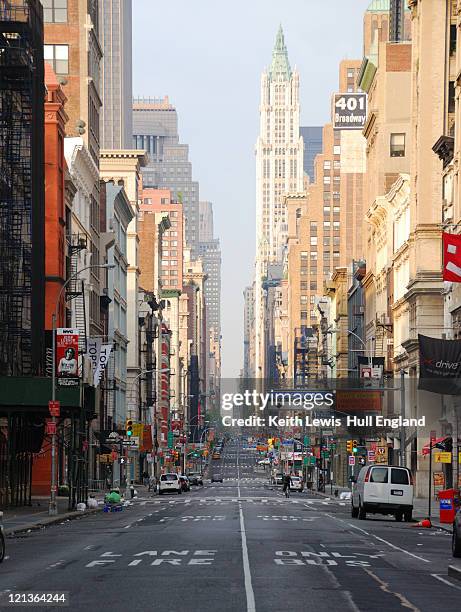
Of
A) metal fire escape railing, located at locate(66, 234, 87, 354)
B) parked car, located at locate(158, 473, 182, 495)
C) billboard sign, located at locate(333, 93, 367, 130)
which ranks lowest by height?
parked car, located at locate(158, 473, 182, 495)

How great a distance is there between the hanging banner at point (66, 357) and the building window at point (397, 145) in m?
63.9

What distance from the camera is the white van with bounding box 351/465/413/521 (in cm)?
5450

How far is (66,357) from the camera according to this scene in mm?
57969

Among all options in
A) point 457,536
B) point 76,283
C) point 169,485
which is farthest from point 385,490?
point 169,485

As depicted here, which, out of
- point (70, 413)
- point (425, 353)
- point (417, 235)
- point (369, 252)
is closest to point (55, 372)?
point (70, 413)

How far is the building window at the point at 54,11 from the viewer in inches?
4363

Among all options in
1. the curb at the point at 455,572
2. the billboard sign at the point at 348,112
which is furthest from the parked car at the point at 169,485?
the billboard sign at the point at 348,112

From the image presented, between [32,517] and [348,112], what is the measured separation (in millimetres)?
136934

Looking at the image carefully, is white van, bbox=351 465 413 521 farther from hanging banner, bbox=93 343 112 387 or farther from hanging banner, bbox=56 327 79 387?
hanging banner, bbox=93 343 112 387

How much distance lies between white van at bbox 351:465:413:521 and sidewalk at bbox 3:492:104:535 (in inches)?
456

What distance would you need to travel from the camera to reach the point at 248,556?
3012 cm

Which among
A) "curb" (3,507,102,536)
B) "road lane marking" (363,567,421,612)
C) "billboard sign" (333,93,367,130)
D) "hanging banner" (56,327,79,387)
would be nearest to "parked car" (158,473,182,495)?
"curb" (3,507,102,536)

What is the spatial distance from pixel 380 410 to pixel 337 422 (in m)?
25.5

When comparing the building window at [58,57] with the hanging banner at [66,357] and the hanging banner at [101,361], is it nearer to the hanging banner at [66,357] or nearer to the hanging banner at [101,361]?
the hanging banner at [101,361]
